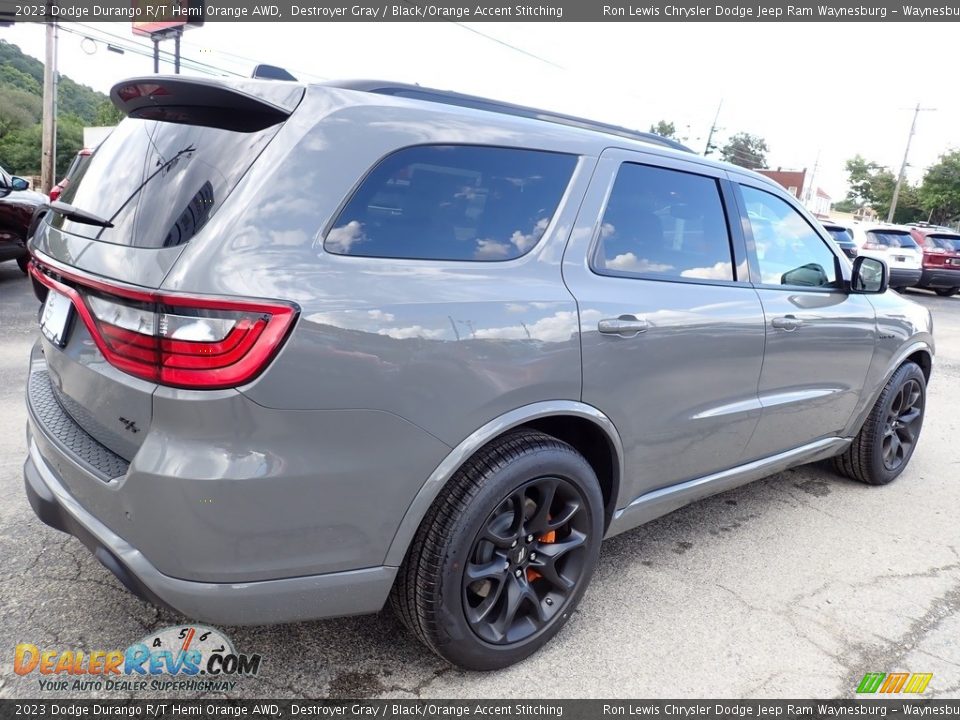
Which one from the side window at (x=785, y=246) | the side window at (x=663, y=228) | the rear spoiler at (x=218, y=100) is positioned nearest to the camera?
the rear spoiler at (x=218, y=100)

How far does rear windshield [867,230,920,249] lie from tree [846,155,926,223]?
48683 millimetres

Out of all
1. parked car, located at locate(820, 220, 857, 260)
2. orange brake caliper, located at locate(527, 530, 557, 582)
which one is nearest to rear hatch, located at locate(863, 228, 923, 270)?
parked car, located at locate(820, 220, 857, 260)

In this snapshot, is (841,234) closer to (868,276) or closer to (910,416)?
(910,416)

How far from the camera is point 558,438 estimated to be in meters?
2.51

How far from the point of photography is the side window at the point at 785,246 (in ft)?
10.8

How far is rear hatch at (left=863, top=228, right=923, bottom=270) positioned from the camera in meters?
16.9

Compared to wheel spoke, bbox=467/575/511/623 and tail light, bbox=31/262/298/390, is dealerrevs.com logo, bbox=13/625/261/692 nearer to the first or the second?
wheel spoke, bbox=467/575/511/623

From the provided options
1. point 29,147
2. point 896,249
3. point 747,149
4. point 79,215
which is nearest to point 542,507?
point 79,215

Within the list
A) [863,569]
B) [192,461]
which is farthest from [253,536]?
[863,569]

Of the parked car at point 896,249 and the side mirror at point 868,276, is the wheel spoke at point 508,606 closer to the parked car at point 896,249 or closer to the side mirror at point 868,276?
the side mirror at point 868,276

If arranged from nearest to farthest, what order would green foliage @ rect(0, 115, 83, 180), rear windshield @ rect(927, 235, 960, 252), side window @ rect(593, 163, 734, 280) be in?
side window @ rect(593, 163, 734, 280)
rear windshield @ rect(927, 235, 960, 252)
green foliage @ rect(0, 115, 83, 180)

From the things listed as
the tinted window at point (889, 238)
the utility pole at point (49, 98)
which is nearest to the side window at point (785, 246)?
the tinted window at point (889, 238)

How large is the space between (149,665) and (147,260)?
1.33 meters

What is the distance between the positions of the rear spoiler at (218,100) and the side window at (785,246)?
7.21 ft
